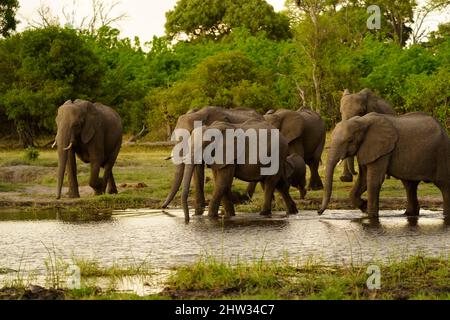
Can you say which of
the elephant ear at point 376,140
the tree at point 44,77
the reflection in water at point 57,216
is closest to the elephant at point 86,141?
the reflection in water at point 57,216

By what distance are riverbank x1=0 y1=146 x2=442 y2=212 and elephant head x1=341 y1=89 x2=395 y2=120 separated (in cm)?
146

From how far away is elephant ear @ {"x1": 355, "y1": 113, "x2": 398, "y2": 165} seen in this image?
48.9 feet

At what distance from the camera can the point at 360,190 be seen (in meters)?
15.6

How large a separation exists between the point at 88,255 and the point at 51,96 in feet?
88.5

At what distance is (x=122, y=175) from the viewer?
25.0m

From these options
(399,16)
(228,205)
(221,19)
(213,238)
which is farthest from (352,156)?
(221,19)

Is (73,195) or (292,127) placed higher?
(292,127)

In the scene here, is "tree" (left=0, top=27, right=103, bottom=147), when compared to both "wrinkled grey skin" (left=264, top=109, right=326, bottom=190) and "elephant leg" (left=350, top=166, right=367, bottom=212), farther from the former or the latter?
"elephant leg" (left=350, top=166, right=367, bottom=212)

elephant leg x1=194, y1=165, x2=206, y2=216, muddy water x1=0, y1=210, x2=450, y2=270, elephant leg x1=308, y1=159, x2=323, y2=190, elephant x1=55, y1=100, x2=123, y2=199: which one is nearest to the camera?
muddy water x1=0, y1=210, x2=450, y2=270

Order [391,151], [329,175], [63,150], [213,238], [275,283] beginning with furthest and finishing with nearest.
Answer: [63,150] < [391,151] < [329,175] < [213,238] < [275,283]

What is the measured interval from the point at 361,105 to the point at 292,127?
4.62 ft

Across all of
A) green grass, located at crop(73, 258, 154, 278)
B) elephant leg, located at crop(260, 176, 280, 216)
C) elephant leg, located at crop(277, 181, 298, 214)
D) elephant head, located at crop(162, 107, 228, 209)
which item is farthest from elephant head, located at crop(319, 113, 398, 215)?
green grass, located at crop(73, 258, 154, 278)

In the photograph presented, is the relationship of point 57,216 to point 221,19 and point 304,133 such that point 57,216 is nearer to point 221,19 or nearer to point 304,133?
point 304,133
